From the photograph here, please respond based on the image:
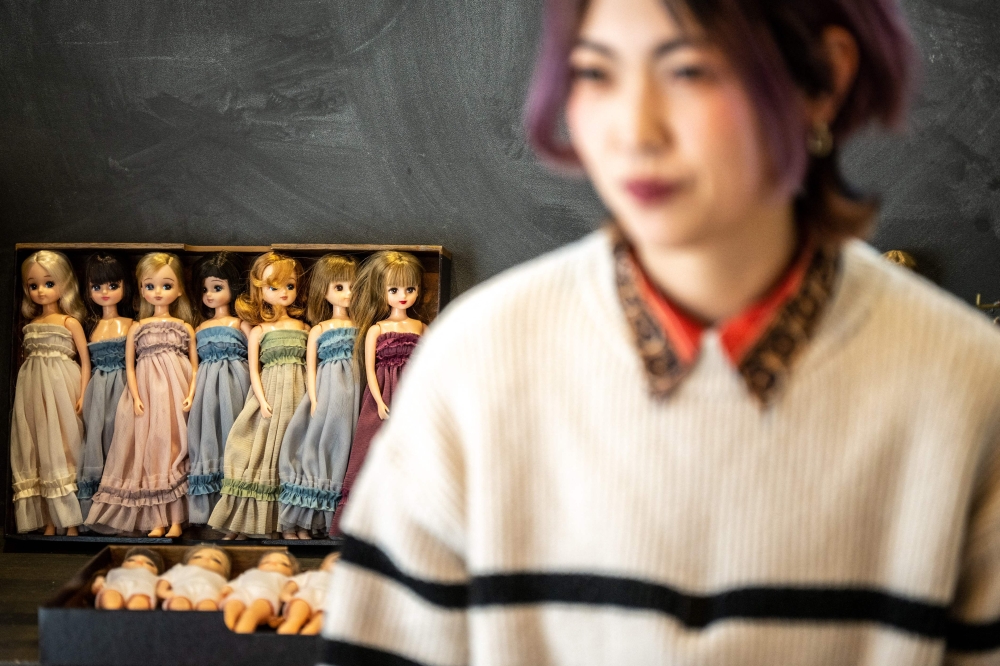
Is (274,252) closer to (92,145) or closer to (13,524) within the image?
(92,145)

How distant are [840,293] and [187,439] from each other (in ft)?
8.31

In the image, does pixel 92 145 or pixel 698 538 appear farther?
pixel 92 145

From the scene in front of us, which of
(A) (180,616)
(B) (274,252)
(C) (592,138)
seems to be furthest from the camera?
(B) (274,252)

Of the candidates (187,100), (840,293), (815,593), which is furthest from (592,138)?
(187,100)

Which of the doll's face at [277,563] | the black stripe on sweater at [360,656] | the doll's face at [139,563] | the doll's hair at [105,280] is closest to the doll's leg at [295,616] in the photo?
the doll's face at [277,563]

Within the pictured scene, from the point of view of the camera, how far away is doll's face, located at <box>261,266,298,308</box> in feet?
9.56

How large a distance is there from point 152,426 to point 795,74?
2.64 m

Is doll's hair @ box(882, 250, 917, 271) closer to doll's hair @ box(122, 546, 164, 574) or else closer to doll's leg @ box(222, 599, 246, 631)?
doll's leg @ box(222, 599, 246, 631)

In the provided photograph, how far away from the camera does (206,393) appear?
2.95m

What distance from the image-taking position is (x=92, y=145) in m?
3.12

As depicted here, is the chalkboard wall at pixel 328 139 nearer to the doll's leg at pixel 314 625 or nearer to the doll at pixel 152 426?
the doll at pixel 152 426

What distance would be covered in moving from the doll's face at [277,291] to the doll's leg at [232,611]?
3.22ft

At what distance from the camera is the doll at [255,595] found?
2.20m

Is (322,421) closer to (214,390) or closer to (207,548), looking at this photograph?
(214,390)
